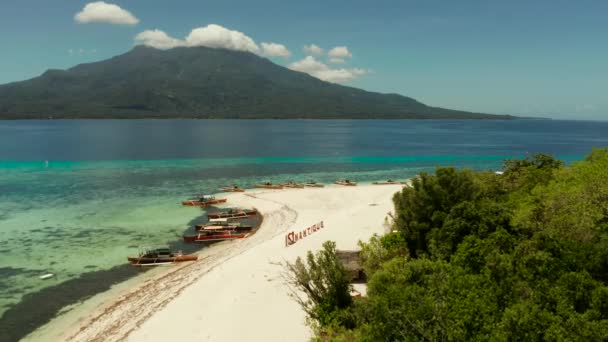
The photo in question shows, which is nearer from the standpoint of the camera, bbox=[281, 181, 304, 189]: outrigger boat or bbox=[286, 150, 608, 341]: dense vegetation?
bbox=[286, 150, 608, 341]: dense vegetation

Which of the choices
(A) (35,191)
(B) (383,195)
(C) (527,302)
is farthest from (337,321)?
(A) (35,191)

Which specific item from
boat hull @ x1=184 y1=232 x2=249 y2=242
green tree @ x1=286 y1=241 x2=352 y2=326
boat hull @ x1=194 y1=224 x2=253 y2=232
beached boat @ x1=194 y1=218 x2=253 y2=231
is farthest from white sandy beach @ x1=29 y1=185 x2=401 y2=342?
beached boat @ x1=194 y1=218 x2=253 y2=231

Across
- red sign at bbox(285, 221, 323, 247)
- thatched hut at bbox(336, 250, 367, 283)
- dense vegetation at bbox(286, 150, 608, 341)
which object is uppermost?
dense vegetation at bbox(286, 150, 608, 341)

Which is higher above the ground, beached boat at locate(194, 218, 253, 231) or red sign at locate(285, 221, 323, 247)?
red sign at locate(285, 221, 323, 247)

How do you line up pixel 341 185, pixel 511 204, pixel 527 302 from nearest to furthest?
pixel 527 302, pixel 511 204, pixel 341 185

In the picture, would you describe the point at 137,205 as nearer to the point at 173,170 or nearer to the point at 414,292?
the point at 173,170

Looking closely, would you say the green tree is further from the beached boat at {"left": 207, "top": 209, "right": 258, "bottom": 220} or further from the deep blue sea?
the beached boat at {"left": 207, "top": 209, "right": 258, "bottom": 220}

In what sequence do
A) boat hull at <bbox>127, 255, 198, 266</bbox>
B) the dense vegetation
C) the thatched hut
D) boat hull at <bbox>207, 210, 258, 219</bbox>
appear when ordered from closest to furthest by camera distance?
the dense vegetation
the thatched hut
boat hull at <bbox>127, 255, 198, 266</bbox>
boat hull at <bbox>207, 210, 258, 219</bbox>

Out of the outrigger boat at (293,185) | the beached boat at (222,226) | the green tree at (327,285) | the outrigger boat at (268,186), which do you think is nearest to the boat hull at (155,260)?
the beached boat at (222,226)
